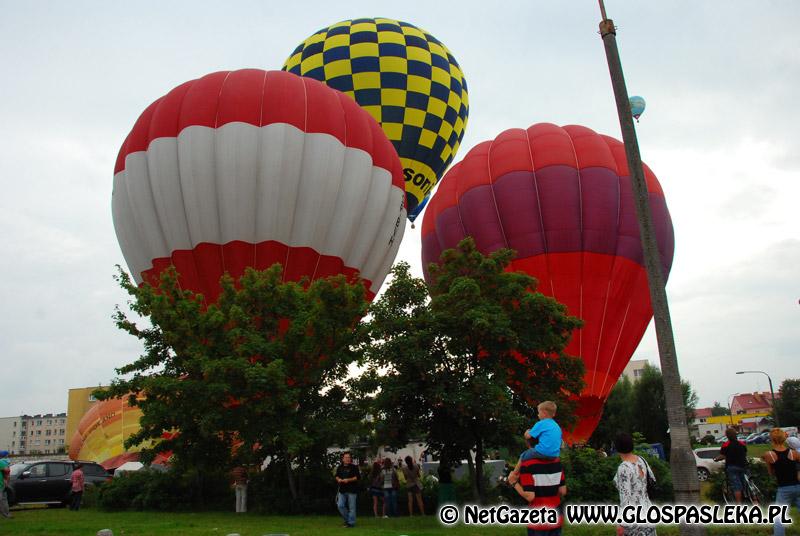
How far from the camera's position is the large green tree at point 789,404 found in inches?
2539

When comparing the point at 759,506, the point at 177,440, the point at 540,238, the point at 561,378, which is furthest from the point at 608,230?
the point at 177,440

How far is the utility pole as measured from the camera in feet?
22.7

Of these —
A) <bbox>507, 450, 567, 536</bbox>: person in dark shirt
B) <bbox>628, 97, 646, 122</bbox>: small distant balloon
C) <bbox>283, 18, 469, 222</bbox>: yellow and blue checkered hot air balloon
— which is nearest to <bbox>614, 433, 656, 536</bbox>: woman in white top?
<bbox>507, 450, 567, 536</bbox>: person in dark shirt

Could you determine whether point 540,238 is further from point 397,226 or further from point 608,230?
point 397,226

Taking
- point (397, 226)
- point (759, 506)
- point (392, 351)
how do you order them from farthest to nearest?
point (397, 226) → point (392, 351) → point (759, 506)

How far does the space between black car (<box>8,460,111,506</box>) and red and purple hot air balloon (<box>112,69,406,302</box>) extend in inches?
201

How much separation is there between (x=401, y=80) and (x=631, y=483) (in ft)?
64.7

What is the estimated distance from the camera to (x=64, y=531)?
10367 mm

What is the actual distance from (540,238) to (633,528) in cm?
1457

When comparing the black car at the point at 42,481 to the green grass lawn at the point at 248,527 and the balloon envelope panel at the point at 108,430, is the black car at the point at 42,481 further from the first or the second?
the balloon envelope panel at the point at 108,430

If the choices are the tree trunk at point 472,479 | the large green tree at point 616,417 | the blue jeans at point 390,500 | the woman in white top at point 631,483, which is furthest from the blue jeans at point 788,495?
the large green tree at point 616,417

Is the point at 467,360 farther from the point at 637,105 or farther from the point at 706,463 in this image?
the point at 706,463

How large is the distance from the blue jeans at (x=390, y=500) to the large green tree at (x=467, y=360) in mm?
872

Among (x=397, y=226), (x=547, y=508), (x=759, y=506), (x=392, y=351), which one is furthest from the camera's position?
(x=397, y=226)
